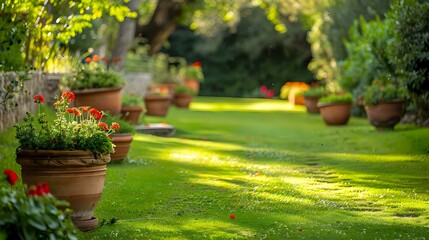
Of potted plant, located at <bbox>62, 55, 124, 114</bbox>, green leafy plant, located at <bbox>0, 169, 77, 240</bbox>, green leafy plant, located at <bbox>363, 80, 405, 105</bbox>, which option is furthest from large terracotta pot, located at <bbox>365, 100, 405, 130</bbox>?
green leafy plant, located at <bbox>0, 169, 77, 240</bbox>

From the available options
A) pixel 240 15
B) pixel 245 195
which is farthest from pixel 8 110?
pixel 240 15

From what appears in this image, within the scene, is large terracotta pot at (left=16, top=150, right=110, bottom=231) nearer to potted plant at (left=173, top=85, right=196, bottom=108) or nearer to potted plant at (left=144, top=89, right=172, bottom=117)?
potted plant at (left=144, top=89, right=172, bottom=117)

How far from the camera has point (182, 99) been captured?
30391 mm

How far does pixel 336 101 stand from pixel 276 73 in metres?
26.7

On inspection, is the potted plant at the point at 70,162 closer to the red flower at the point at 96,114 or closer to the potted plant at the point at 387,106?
the red flower at the point at 96,114

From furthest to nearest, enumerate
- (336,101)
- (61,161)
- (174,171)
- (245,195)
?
(336,101)
(174,171)
(245,195)
(61,161)

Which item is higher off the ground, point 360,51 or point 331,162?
point 360,51

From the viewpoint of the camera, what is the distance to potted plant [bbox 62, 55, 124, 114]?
51.5 feet

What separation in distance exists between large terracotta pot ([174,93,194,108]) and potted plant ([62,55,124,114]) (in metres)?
14.0

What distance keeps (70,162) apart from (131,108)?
1047 centimetres

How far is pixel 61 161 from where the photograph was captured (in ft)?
25.7

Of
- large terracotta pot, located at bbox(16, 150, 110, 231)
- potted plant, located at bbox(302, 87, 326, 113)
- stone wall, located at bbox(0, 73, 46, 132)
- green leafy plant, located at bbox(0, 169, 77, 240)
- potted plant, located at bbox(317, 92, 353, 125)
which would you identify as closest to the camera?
green leafy plant, located at bbox(0, 169, 77, 240)

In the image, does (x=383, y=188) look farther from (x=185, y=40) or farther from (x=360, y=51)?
(x=185, y=40)

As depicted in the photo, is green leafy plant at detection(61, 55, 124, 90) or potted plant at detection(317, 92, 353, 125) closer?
green leafy plant at detection(61, 55, 124, 90)
